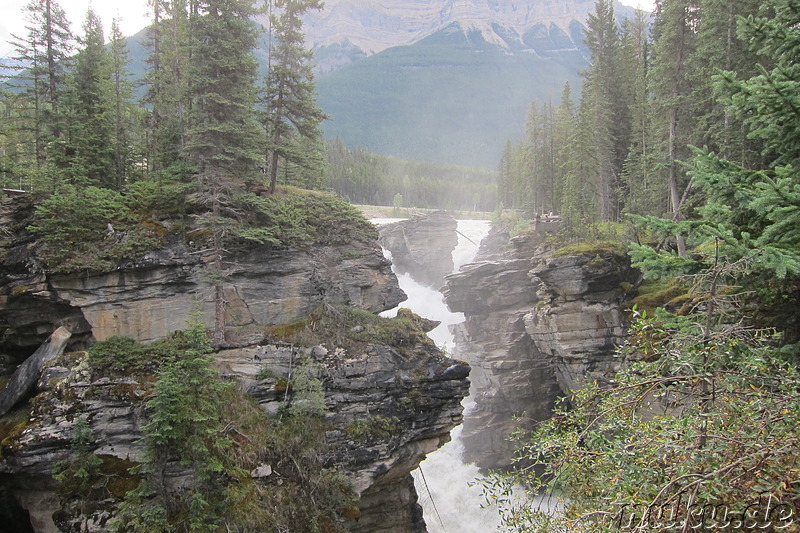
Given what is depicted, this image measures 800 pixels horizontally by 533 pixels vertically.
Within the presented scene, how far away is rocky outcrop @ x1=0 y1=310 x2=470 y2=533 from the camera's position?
13102mm

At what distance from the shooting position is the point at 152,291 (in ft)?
54.5

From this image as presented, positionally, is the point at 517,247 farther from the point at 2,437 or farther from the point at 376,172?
the point at 376,172

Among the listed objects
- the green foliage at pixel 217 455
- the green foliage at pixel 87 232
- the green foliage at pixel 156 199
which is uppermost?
the green foliage at pixel 156 199

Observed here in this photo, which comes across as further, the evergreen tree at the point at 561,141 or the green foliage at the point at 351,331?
the evergreen tree at the point at 561,141

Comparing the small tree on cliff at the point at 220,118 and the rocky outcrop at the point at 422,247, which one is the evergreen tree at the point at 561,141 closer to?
the rocky outcrop at the point at 422,247

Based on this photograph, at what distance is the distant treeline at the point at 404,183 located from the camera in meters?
86.6

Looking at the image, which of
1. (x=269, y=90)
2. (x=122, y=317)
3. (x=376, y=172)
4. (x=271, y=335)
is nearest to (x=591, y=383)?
(x=271, y=335)

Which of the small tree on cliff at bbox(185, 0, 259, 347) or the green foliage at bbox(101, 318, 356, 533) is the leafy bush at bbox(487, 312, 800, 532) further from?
the small tree on cliff at bbox(185, 0, 259, 347)

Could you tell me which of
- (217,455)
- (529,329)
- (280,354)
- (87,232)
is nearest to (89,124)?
(87,232)

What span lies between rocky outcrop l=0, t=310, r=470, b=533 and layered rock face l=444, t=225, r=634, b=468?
15.1ft

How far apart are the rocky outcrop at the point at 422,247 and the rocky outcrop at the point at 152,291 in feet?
99.1

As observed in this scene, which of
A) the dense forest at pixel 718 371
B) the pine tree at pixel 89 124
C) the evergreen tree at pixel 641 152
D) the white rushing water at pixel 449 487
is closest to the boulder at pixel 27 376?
the pine tree at pixel 89 124

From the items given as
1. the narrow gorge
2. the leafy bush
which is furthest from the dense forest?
the narrow gorge

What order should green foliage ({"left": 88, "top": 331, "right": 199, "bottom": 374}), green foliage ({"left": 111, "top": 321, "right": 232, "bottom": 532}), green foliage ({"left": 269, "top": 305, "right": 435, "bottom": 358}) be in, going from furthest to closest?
green foliage ({"left": 269, "top": 305, "right": 435, "bottom": 358}), green foliage ({"left": 88, "top": 331, "right": 199, "bottom": 374}), green foliage ({"left": 111, "top": 321, "right": 232, "bottom": 532})
